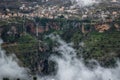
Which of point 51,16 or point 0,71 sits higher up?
point 51,16

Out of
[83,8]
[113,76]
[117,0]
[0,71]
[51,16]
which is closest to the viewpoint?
[0,71]

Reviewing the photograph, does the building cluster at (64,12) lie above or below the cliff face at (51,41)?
above

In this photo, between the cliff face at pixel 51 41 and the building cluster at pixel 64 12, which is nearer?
the cliff face at pixel 51 41

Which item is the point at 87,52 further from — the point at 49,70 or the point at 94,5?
the point at 94,5

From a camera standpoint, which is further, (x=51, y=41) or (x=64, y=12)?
(x=64, y=12)

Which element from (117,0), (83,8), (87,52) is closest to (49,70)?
(87,52)

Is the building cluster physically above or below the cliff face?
above

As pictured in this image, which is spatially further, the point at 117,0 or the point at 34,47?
the point at 117,0

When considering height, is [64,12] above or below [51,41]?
above
